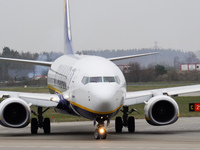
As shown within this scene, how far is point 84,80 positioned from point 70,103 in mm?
2444

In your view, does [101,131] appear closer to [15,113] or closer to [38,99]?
[15,113]

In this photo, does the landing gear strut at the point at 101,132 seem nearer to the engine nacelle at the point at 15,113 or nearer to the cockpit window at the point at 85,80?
the cockpit window at the point at 85,80

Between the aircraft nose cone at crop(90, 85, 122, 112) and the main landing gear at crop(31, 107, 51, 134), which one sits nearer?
the aircraft nose cone at crop(90, 85, 122, 112)

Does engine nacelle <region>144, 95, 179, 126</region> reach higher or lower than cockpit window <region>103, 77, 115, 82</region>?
lower

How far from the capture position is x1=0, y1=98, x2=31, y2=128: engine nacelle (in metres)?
26.5

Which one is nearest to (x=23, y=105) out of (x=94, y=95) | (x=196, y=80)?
(x=94, y=95)

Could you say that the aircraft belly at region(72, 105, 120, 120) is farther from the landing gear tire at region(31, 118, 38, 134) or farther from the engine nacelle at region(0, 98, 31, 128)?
the landing gear tire at region(31, 118, 38, 134)

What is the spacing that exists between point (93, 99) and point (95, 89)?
16.6 inches

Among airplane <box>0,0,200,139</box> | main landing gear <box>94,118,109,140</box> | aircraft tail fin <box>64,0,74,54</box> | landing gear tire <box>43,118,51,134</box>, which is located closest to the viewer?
airplane <box>0,0,200,139</box>

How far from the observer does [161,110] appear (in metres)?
27.9

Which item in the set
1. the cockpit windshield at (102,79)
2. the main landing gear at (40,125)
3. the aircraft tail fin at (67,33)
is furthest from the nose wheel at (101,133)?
the aircraft tail fin at (67,33)

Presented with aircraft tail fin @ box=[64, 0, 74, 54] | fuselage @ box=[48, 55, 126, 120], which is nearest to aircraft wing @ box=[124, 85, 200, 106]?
fuselage @ box=[48, 55, 126, 120]

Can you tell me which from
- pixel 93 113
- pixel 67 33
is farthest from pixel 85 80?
pixel 67 33
